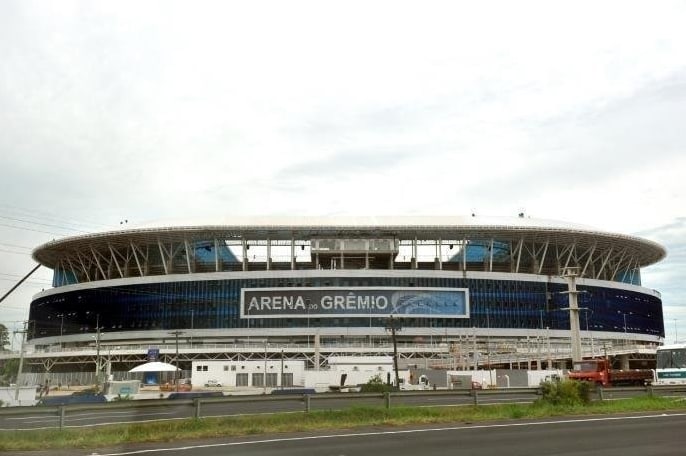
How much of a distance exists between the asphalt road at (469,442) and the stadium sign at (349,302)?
94.2 m

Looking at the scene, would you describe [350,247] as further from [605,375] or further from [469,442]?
[469,442]

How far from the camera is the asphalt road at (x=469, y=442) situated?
50.1ft

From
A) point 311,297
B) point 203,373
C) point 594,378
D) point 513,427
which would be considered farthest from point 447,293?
point 513,427

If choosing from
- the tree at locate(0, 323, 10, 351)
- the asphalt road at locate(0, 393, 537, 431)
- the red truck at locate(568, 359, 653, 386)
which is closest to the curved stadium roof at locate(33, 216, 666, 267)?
the tree at locate(0, 323, 10, 351)

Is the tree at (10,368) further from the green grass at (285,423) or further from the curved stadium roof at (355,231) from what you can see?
the green grass at (285,423)

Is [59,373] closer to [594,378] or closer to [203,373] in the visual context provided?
[203,373]

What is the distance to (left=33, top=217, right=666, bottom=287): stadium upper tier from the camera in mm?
116188

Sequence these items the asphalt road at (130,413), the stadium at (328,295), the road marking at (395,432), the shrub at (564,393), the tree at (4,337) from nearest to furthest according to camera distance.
A: the road marking at (395,432), the asphalt road at (130,413), the shrub at (564,393), the tree at (4,337), the stadium at (328,295)

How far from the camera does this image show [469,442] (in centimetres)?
1695

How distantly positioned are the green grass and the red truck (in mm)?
27480

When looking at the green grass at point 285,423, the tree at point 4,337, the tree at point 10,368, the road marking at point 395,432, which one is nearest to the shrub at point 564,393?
the green grass at point 285,423

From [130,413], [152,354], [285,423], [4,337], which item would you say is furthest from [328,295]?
[285,423]

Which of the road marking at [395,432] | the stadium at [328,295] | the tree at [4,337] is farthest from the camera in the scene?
the stadium at [328,295]

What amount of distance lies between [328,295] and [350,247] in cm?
985
